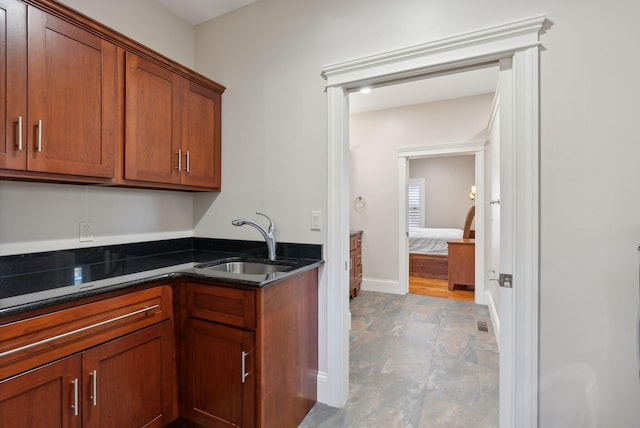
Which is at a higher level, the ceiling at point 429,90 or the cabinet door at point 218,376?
the ceiling at point 429,90

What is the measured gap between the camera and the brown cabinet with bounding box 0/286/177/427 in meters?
1.12

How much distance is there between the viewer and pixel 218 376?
5.24 ft

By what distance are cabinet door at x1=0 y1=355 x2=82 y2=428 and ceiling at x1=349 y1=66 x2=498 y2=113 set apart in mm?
3405

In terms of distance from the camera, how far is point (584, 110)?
55.5 inches

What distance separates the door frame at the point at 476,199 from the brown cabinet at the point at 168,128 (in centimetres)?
279

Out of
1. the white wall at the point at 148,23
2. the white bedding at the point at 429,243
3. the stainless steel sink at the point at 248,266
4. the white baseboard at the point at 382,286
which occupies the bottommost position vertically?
the white baseboard at the point at 382,286

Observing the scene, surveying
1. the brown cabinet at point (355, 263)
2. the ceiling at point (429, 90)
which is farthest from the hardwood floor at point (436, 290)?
the ceiling at point (429, 90)

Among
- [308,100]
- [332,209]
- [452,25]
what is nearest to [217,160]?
[308,100]

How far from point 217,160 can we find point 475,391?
2.45 m

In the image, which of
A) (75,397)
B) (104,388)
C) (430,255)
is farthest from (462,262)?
(75,397)

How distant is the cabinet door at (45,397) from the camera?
1.10 meters

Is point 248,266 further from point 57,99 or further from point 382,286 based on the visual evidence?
point 382,286

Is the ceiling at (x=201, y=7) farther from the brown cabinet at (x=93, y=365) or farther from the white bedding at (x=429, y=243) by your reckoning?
the white bedding at (x=429, y=243)

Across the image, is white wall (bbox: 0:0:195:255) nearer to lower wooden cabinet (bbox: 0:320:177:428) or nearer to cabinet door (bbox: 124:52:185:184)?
cabinet door (bbox: 124:52:185:184)
